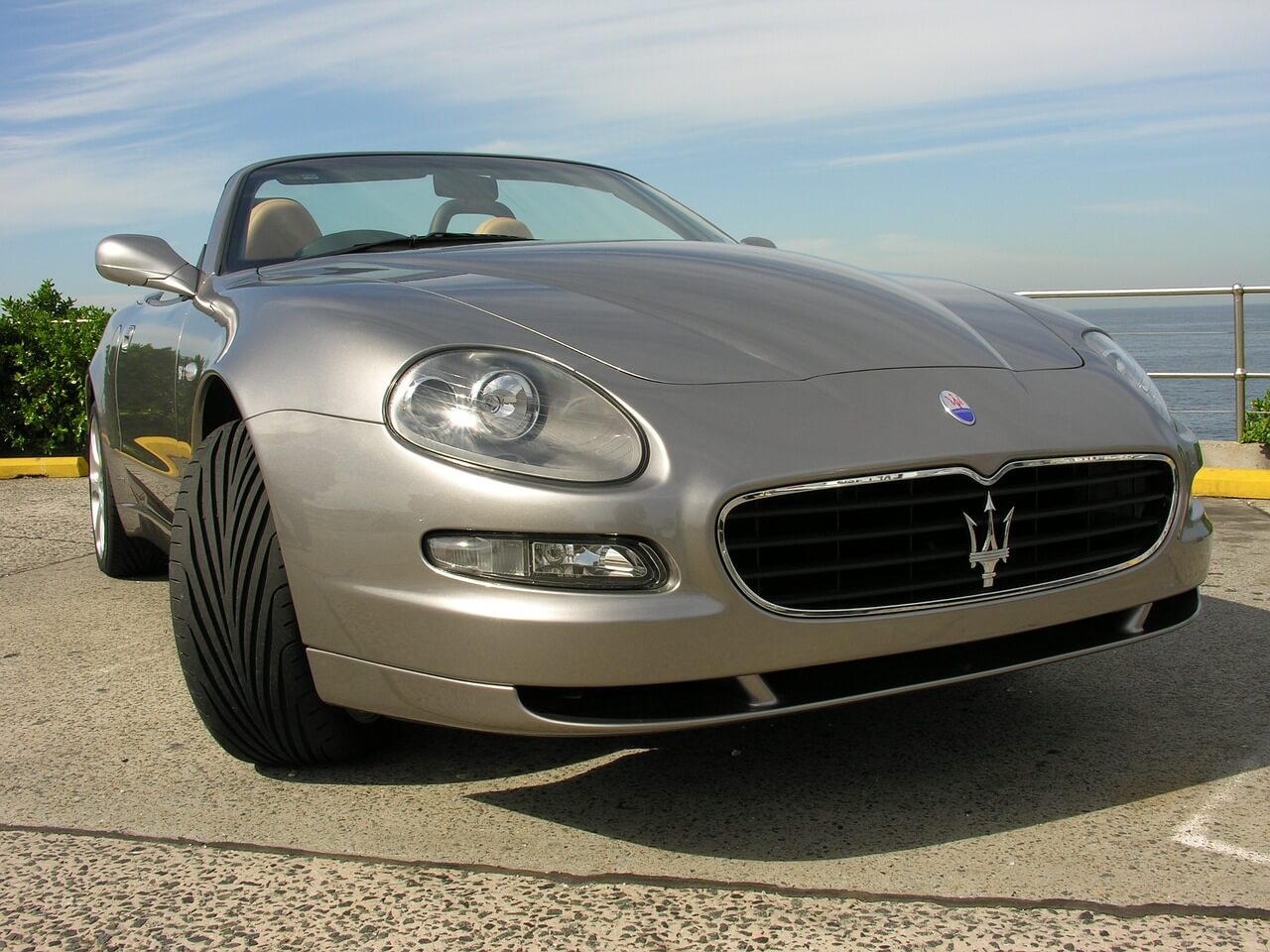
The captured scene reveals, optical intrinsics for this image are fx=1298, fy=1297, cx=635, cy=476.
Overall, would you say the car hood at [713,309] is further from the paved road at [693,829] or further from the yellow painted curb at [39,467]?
the yellow painted curb at [39,467]

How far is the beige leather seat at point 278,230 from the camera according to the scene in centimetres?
325

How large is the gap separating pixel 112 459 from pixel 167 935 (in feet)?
8.22

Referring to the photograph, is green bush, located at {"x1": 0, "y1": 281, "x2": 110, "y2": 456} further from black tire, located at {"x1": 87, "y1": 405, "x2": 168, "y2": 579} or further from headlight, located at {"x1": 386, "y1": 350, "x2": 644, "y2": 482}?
headlight, located at {"x1": 386, "y1": 350, "x2": 644, "y2": 482}

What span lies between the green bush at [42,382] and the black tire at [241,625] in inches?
269

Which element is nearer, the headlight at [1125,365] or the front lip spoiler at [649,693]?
the front lip spoiler at [649,693]

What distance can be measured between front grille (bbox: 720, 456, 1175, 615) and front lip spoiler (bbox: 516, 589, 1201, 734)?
0.11 metres

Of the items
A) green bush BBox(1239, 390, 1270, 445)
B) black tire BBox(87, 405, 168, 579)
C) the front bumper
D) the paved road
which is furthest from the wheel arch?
green bush BBox(1239, 390, 1270, 445)

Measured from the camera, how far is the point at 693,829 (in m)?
2.18

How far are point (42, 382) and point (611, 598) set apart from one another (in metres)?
7.97

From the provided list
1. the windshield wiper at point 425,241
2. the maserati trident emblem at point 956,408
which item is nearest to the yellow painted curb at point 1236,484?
the windshield wiper at point 425,241

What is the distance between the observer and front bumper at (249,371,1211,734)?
1.94 metres

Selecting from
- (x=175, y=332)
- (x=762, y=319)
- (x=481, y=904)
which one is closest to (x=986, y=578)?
(x=762, y=319)

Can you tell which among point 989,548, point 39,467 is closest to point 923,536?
point 989,548

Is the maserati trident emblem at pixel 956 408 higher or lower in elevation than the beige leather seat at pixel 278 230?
lower
